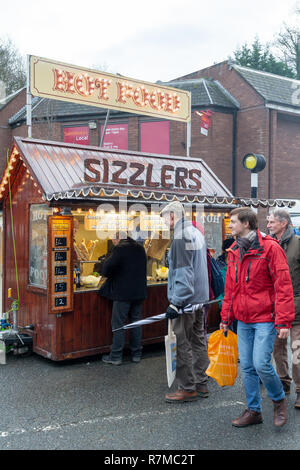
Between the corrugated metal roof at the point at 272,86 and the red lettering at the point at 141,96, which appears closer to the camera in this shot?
the red lettering at the point at 141,96

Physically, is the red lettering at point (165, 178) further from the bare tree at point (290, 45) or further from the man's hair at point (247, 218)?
the bare tree at point (290, 45)

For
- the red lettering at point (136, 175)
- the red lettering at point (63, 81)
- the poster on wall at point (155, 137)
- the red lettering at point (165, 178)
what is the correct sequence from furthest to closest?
1. the poster on wall at point (155, 137)
2. the red lettering at point (63, 81)
3. the red lettering at point (165, 178)
4. the red lettering at point (136, 175)

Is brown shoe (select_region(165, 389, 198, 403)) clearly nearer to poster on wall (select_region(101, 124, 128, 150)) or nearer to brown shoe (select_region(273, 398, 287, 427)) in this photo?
brown shoe (select_region(273, 398, 287, 427))

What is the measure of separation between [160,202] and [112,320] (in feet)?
5.77

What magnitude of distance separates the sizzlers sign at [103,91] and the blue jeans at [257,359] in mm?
6592

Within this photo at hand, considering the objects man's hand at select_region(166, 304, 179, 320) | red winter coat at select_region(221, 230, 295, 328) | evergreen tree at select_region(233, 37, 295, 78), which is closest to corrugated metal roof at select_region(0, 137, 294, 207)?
man's hand at select_region(166, 304, 179, 320)

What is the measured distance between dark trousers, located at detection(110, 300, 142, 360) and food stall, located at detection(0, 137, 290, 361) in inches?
12.9

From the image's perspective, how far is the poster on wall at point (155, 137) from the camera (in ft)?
62.9

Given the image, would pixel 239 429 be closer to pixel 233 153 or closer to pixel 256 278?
pixel 256 278

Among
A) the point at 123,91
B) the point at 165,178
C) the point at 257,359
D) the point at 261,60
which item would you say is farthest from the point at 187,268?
the point at 261,60

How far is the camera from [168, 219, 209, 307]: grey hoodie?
4.91 m

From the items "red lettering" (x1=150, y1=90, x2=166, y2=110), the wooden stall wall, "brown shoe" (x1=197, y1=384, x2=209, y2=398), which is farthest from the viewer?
"red lettering" (x1=150, y1=90, x2=166, y2=110)

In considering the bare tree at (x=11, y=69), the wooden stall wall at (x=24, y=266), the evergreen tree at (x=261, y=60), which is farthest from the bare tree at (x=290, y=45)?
the wooden stall wall at (x=24, y=266)

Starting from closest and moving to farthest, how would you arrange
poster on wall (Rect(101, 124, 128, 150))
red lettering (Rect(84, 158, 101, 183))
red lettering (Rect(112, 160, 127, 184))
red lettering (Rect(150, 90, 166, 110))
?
1. red lettering (Rect(84, 158, 101, 183))
2. red lettering (Rect(112, 160, 127, 184))
3. red lettering (Rect(150, 90, 166, 110))
4. poster on wall (Rect(101, 124, 128, 150))
